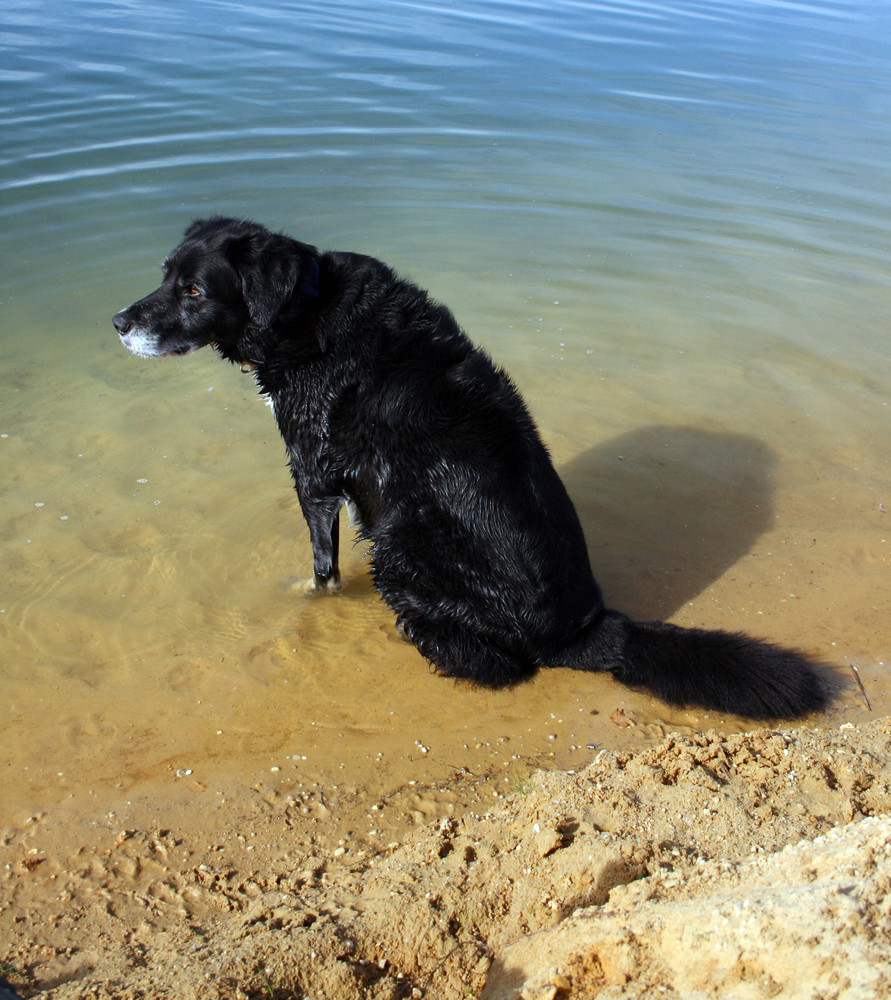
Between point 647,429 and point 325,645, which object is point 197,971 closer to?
point 325,645

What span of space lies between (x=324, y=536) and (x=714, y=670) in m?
2.10

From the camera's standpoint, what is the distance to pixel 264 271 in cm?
406

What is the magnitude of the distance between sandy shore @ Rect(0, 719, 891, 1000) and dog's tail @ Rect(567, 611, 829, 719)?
25 cm

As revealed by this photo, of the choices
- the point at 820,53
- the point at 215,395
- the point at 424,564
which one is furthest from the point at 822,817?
the point at 820,53

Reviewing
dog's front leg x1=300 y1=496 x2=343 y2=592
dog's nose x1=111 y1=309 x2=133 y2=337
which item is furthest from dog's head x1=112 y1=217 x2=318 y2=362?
dog's front leg x1=300 y1=496 x2=343 y2=592

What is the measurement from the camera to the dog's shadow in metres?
4.98

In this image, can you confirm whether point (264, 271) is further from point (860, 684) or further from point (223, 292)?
point (860, 684)

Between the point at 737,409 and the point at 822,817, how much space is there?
4.41 metres

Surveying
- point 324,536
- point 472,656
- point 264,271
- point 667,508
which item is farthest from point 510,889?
point 667,508

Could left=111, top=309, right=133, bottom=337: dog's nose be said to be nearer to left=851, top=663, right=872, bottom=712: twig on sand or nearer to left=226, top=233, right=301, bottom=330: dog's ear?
left=226, top=233, right=301, bottom=330: dog's ear

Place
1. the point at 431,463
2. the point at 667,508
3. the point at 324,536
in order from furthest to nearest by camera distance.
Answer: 1. the point at 667,508
2. the point at 324,536
3. the point at 431,463

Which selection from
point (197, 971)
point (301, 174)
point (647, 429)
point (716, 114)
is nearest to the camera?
point (197, 971)

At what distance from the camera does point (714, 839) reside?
2762mm

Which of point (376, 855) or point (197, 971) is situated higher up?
point (197, 971)
